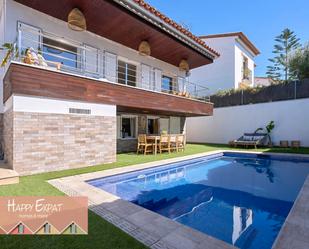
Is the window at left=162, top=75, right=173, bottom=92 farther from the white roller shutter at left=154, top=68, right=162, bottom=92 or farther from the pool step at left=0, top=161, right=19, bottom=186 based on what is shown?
the pool step at left=0, top=161, right=19, bottom=186

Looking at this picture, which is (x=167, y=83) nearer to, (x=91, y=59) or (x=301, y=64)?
(x=91, y=59)

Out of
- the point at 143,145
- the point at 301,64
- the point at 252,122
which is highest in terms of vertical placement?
the point at 301,64

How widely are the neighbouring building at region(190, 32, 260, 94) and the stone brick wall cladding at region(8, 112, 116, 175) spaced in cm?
1448

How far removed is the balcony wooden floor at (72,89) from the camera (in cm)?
571

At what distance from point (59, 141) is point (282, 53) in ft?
92.0

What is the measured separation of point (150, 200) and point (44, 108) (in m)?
4.29

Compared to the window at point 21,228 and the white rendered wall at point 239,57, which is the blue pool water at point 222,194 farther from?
the white rendered wall at point 239,57

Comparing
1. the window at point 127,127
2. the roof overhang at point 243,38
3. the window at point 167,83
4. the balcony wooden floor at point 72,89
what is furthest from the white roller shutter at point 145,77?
the roof overhang at point 243,38

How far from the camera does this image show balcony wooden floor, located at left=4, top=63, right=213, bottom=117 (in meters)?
5.71

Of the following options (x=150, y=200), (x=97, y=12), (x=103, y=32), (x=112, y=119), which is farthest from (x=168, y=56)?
(x=150, y=200)

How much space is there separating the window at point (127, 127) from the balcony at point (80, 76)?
7.18 ft

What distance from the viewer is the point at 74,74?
6855 mm

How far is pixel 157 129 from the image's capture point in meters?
13.9

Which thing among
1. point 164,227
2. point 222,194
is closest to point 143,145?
point 222,194
